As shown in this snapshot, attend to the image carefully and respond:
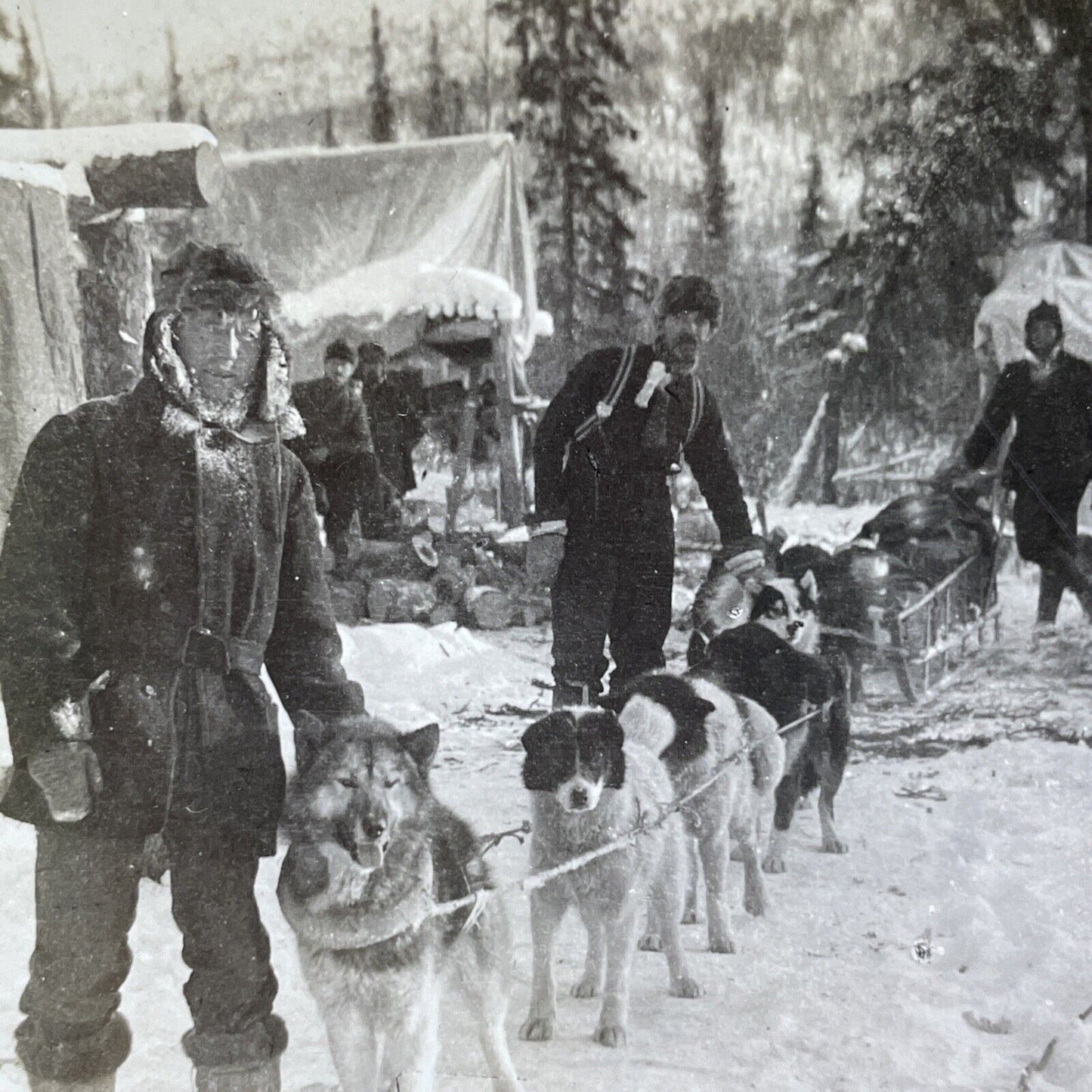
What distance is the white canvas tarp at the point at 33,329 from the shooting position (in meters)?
2.30

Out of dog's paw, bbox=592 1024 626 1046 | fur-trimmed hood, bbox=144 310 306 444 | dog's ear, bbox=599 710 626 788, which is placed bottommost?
dog's paw, bbox=592 1024 626 1046

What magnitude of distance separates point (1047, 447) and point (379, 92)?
6.46ft

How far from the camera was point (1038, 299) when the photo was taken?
246 cm

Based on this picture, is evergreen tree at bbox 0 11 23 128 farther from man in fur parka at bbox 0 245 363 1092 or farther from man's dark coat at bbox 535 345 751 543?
man's dark coat at bbox 535 345 751 543

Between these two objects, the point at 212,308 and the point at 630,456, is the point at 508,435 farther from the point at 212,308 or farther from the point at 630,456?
the point at 212,308

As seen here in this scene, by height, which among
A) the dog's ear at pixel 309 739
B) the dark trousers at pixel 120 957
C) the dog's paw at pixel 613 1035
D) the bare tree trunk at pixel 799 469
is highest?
the bare tree trunk at pixel 799 469

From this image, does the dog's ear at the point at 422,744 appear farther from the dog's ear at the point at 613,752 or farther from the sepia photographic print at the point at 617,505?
the dog's ear at the point at 613,752

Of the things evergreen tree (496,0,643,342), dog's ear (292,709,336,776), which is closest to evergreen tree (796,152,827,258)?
evergreen tree (496,0,643,342)

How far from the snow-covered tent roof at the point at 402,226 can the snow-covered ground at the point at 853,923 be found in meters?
0.84

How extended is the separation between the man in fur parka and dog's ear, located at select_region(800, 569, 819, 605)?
1.18m

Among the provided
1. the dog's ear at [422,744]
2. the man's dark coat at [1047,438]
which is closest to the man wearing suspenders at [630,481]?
the dog's ear at [422,744]

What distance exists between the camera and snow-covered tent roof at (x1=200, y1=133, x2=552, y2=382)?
2375 millimetres

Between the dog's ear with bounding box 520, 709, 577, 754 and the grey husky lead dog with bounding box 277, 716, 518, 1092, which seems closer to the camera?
the grey husky lead dog with bounding box 277, 716, 518, 1092

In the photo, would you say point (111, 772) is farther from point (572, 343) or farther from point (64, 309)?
point (572, 343)
